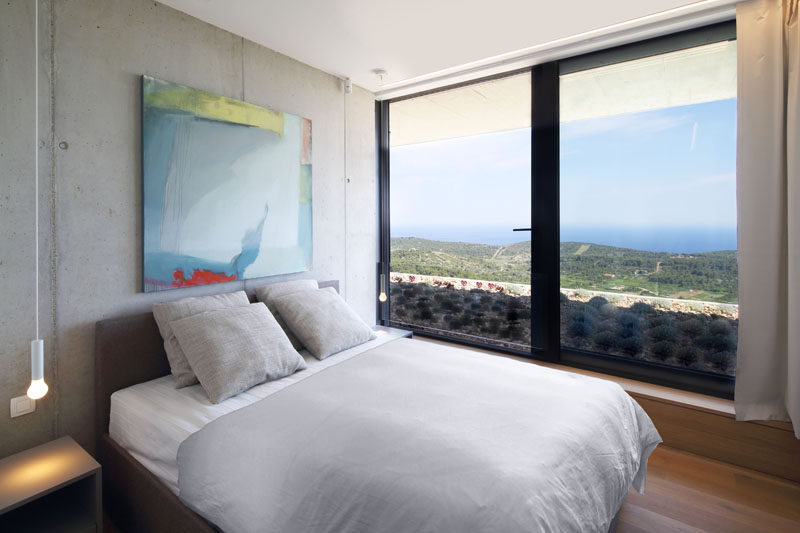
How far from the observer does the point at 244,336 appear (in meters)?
2.08

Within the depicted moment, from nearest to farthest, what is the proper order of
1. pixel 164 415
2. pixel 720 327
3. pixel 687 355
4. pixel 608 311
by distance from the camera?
pixel 164 415 < pixel 720 327 < pixel 687 355 < pixel 608 311

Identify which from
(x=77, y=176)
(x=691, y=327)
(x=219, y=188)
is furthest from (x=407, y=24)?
(x=691, y=327)

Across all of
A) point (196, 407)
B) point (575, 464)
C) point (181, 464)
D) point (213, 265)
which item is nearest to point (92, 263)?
point (213, 265)

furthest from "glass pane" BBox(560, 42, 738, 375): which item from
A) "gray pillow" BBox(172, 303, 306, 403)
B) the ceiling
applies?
"gray pillow" BBox(172, 303, 306, 403)

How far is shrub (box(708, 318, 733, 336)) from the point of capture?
8.52ft

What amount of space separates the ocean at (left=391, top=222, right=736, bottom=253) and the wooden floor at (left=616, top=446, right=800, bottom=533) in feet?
4.35

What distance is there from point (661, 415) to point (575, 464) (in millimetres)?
1640

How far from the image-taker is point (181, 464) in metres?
1.56

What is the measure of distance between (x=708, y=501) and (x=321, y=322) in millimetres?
2277

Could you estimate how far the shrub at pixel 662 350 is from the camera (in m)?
2.77

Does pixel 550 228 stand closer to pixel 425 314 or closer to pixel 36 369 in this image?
pixel 425 314

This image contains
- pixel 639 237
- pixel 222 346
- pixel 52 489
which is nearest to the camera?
pixel 52 489

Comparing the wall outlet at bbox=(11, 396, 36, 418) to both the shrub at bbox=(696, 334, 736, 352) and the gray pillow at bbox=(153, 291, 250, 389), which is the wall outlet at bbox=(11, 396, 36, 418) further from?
the shrub at bbox=(696, 334, 736, 352)

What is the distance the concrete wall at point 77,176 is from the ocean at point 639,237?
2.24 m
